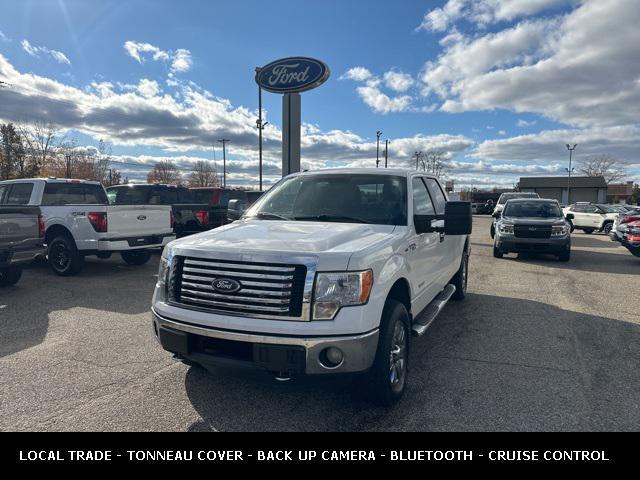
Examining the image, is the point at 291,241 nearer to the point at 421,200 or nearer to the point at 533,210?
the point at 421,200

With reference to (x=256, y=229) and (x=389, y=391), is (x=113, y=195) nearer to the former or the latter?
(x=256, y=229)

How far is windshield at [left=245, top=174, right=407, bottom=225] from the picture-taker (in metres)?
3.97

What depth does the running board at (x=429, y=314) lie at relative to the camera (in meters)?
3.75

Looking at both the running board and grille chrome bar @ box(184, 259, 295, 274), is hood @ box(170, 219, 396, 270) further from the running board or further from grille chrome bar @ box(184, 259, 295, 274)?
the running board

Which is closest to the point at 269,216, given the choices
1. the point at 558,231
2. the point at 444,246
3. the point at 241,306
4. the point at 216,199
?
the point at 241,306

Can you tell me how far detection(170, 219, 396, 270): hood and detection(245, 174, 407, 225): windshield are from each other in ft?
0.76

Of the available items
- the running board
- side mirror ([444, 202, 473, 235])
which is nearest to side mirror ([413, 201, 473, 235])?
side mirror ([444, 202, 473, 235])

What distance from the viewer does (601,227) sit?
21.5 meters

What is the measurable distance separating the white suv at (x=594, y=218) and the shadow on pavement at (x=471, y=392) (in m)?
19.2

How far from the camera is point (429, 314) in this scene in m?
4.35

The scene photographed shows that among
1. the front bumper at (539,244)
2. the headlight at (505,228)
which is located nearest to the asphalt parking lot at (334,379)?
the front bumper at (539,244)

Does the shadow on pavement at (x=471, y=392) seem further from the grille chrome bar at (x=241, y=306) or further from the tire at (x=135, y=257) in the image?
the tire at (x=135, y=257)
